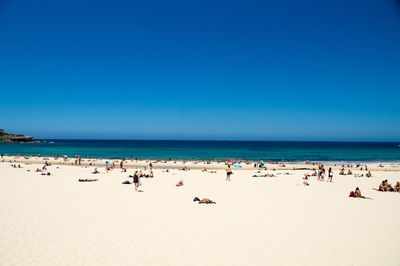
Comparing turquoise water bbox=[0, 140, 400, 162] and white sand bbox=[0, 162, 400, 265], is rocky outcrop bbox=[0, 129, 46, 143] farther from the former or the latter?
white sand bbox=[0, 162, 400, 265]

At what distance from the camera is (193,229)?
8.97m

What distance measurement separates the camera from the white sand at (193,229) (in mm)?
6809

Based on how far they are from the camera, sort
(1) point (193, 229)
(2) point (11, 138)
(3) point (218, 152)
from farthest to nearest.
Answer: (2) point (11, 138) → (3) point (218, 152) → (1) point (193, 229)

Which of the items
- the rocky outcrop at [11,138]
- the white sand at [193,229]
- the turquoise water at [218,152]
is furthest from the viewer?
the rocky outcrop at [11,138]

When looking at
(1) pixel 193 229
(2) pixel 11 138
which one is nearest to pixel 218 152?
(1) pixel 193 229

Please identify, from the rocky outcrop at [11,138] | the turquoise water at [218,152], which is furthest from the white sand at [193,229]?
the rocky outcrop at [11,138]

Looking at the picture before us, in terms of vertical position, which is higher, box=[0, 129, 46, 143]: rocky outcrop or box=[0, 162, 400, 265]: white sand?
box=[0, 129, 46, 143]: rocky outcrop

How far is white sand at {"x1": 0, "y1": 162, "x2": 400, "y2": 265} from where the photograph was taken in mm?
6809

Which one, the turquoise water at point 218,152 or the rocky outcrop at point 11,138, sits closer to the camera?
the turquoise water at point 218,152

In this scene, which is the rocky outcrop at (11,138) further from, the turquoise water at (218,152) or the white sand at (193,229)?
the white sand at (193,229)

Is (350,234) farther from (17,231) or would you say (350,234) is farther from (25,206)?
(25,206)

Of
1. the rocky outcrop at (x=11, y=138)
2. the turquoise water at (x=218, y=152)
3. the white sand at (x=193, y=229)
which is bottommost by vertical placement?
the turquoise water at (x=218, y=152)

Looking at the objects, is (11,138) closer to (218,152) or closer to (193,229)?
(218,152)

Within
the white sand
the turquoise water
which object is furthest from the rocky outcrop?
the white sand
